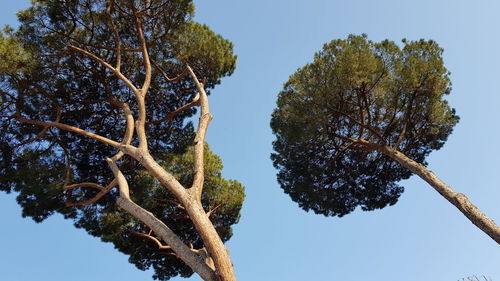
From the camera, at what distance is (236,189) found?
12.9 meters

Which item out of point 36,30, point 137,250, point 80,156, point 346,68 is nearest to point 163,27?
point 36,30

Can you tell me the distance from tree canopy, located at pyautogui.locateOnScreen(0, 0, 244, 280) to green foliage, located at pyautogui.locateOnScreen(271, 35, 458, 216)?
256cm

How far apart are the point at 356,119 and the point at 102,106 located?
7.42m

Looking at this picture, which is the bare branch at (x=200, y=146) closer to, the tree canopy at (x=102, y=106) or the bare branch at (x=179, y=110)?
the bare branch at (x=179, y=110)

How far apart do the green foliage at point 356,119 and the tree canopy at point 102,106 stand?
256cm

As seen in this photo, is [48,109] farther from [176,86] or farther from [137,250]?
[137,250]

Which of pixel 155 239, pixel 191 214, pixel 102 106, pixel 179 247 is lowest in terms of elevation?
pixel 179 247

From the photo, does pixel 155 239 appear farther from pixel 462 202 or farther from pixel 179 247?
pixel 462 202

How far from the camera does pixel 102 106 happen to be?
11.7 m

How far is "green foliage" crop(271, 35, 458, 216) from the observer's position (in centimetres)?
1164

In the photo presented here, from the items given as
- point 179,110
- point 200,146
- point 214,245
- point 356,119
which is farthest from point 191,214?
point 356,119

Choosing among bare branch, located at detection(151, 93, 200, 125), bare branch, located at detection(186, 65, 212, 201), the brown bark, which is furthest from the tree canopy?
the brown bark

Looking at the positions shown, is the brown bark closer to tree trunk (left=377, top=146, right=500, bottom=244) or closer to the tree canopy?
the tree canopy

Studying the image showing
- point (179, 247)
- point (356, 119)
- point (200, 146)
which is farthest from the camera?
point (356, 119)
